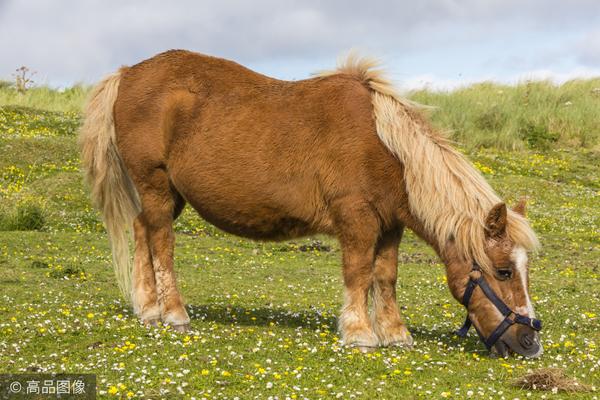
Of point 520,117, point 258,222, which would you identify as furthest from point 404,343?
point 520,117

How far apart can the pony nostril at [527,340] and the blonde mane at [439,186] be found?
0.70 meters

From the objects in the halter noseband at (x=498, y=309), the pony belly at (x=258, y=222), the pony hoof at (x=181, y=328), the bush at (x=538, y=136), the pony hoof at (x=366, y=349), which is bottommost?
the pony hoof at (x=366, y=349)

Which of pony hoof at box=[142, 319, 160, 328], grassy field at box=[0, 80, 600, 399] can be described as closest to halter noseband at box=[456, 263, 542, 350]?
grassy field at box=[0, 80, 600, 399]

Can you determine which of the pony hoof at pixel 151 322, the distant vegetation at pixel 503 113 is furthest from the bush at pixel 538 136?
the pony hoof at pixel 151 322

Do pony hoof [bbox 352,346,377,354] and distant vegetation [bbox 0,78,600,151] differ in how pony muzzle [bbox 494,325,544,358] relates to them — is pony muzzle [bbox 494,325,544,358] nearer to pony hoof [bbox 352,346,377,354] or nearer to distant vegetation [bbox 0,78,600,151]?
pony hoof [bbox 352,346,377,354]

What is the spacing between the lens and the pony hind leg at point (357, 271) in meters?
7.52

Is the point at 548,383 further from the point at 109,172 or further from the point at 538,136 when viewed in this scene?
the point at 538,136

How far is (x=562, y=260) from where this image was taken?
1504cm

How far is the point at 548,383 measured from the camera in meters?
6.58

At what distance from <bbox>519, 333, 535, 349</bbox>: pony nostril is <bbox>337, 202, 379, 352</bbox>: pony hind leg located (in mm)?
1370

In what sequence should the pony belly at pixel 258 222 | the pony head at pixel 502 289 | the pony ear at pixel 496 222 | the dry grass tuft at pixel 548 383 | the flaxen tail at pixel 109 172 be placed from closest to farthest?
1. the dry grass tuft at pixel 548 383
2. the pony ear at pixel 496 222
3. the pony head at pixel 502 289
4. the pony belly at pixel 258 222
5. the flaxen tail at pixel 109 172

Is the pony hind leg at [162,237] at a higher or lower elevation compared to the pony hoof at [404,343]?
higher

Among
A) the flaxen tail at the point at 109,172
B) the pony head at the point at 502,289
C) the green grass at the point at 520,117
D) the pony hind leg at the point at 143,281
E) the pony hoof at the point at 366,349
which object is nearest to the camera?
the pony head at the point at 502,289

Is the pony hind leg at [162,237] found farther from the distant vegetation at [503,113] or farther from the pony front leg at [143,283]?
the distant vegetation at [503,113]
